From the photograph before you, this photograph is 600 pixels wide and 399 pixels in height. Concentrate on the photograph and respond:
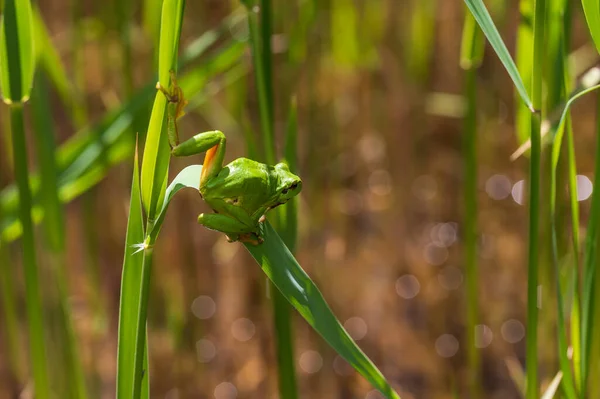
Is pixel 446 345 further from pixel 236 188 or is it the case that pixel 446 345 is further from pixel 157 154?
pixel 157 154

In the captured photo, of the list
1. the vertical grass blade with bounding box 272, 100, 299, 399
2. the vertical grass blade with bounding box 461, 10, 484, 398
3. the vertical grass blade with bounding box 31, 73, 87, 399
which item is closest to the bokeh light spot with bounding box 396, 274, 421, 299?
the vertical grass blade with bounding box 461, 10, 484, 398

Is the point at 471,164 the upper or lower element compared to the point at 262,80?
lower

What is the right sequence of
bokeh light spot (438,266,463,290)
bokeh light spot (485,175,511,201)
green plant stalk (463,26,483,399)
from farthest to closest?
bokeh light spot (485,175,511,201), bokeh light spot (438,266,463,290), green plant stalk (463,26,483,399)

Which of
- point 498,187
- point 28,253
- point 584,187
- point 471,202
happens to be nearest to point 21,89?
point 28,253

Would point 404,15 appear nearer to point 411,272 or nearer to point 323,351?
point 411,272

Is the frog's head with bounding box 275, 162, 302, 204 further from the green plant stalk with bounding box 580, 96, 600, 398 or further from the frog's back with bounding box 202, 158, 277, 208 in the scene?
the green plant stalk with bounding box 580, 96, 600, 398

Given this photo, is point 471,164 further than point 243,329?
No
